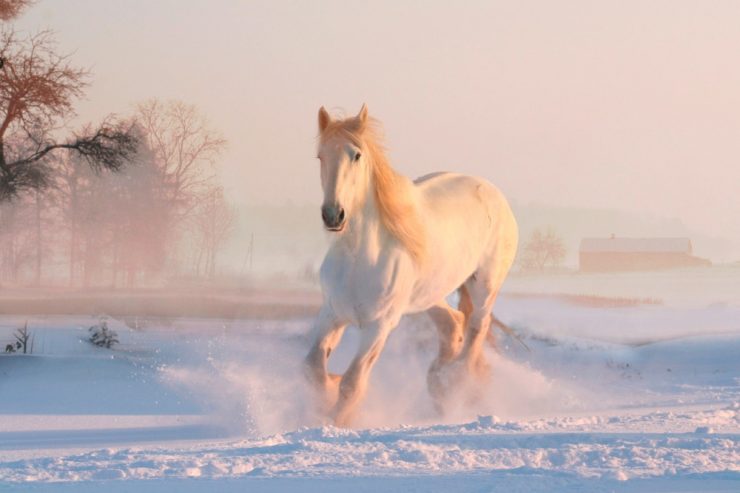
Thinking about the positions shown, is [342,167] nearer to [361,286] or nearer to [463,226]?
[361,286]

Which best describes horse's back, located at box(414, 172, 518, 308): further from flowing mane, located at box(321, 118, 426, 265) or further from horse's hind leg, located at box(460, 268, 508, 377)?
flowing mane, located at box(321, 118, 426, 265)

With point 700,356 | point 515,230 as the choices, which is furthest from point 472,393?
point 700,356

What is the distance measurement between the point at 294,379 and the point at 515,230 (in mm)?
3067

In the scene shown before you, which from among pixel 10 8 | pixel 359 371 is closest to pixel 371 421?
pixel 359 371

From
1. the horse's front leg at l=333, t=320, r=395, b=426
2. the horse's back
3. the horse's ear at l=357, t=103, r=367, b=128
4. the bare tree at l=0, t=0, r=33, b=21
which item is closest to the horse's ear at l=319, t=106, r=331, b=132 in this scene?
the horse's ear at l=357, t=103, r=367, b=128

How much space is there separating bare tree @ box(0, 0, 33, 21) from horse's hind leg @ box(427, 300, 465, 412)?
982 cm

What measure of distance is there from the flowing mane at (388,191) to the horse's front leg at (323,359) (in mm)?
762

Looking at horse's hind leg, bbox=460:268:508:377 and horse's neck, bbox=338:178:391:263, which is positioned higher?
horse's neck, bbox=338:178:391:263

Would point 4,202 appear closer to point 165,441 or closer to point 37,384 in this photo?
point 37,384

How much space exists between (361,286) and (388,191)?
2.36 feet

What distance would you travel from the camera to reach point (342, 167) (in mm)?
6586

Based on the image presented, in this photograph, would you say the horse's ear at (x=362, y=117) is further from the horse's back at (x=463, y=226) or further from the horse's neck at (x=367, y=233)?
the horse's back at (x=463, y=226)

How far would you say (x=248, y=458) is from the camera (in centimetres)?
545

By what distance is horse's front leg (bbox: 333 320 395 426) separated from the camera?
704cm
